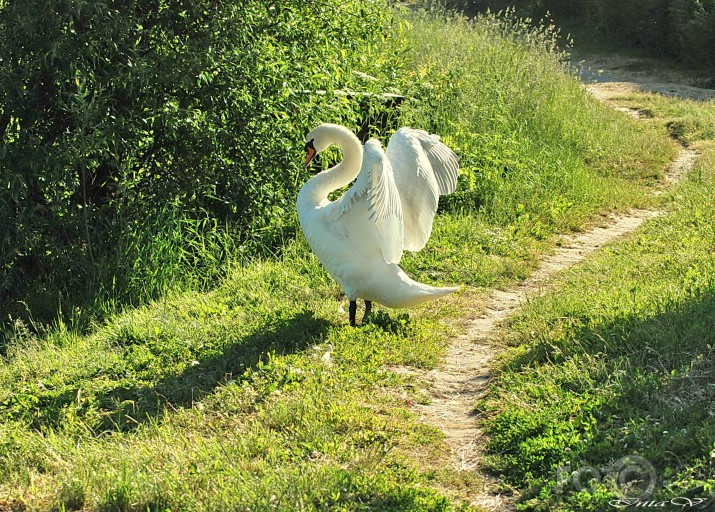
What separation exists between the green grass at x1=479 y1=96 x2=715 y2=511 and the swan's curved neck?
1606 millimetres

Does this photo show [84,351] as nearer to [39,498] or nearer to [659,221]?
[39,498]

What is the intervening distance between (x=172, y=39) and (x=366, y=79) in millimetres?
2836

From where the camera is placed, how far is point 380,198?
5.54 metres

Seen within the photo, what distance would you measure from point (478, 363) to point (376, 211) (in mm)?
1214

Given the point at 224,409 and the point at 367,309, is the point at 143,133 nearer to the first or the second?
the point at 367,309

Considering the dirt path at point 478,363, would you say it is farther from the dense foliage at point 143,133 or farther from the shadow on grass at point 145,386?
the dense foliage at point 143,133

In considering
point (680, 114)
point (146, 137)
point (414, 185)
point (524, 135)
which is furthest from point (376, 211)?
point (680, 114)

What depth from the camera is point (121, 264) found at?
724 centimetres

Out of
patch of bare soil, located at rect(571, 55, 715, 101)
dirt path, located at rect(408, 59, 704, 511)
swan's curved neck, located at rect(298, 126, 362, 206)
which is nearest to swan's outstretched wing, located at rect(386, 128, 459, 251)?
swan's curved neck, located at rect(298, 126, 362, 206)

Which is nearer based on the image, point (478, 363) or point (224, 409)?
point (224, 409)

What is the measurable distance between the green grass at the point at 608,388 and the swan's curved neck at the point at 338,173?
1.61 meters

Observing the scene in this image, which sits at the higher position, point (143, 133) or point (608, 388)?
point (143, 133)

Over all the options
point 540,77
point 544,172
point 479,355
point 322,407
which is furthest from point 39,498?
point 540,77

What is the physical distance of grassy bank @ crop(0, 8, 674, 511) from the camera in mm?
4102
